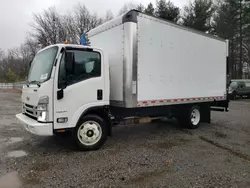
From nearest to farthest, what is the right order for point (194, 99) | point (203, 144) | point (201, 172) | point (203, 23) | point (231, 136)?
point (201, 172), point (203, 144), point (231, 136), point (194, 99), point (203, 23)

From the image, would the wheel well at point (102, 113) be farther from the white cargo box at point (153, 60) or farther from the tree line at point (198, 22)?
the tree line at point (198, 22)

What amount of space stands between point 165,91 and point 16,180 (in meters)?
4.27

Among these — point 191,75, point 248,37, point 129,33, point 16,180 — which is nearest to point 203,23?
point 248,37

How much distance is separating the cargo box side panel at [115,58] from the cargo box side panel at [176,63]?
479 mm

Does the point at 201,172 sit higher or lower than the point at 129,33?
lower

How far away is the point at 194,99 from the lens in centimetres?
713

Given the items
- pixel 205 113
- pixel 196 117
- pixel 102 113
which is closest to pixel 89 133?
pixel 102 113

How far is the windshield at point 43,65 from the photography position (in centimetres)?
461

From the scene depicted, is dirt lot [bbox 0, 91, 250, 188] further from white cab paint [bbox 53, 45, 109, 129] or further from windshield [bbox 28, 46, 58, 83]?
windshield [bbox 28, 46, 58, 83]

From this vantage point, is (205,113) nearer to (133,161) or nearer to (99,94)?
(133,161)

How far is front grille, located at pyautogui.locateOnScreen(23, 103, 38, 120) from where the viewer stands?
4.60 m

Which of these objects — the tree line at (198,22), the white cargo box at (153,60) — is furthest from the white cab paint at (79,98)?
the tree line at (198,22)

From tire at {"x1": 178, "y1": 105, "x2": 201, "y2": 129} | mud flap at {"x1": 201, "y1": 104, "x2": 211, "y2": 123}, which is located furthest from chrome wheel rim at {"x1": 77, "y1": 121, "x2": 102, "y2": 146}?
mud flap at {"x1": 201, "y1": 104, "x2": 211, "y2": 123}

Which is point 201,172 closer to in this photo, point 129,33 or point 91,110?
point 91,110
